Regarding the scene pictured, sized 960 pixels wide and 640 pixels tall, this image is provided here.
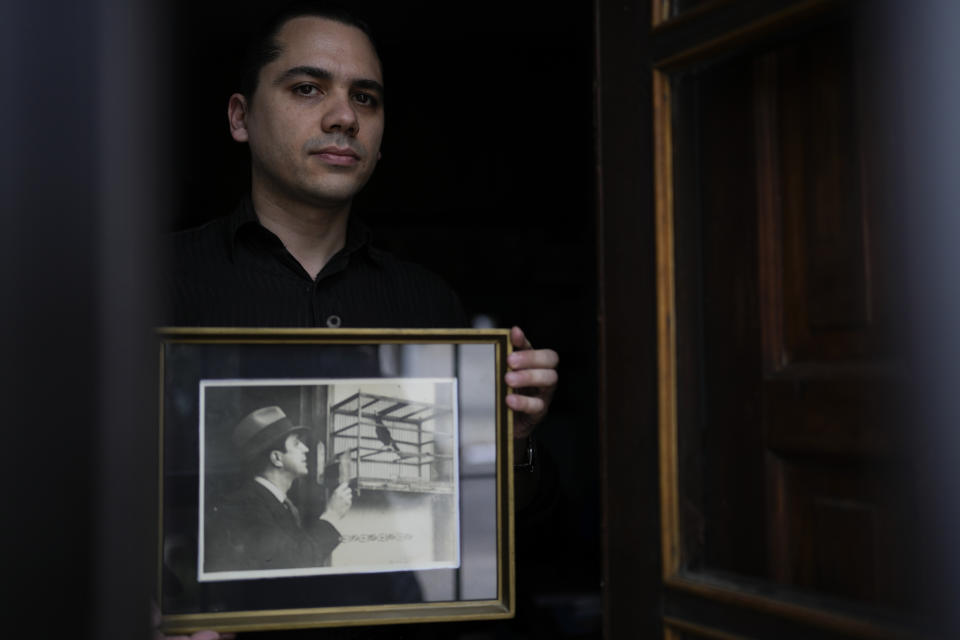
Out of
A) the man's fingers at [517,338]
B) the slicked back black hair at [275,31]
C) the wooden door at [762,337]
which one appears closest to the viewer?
the wooden door at [762,337]

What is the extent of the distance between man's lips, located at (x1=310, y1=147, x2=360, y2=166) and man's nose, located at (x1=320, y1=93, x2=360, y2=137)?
0.03 meters

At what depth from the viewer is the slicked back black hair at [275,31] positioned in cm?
162

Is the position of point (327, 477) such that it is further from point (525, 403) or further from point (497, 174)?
point (497, 174)

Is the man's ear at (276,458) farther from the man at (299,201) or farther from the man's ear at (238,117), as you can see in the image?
the man's ear at (238,117)

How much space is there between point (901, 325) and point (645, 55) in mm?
473

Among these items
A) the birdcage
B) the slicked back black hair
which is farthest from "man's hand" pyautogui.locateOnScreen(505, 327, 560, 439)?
the slicked back black hair

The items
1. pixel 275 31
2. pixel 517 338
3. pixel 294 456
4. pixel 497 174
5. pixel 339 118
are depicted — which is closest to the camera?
pixel 294 456

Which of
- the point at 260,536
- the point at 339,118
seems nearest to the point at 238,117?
the point at 339,118

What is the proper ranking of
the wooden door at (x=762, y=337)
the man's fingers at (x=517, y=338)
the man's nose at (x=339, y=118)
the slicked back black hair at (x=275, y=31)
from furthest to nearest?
1. the slicked back black hair at (x=275, y=31)
2. the man's nose at (x=339, y=118)
3. the man's fingers at (x=517, y=338)
4. the wooden door at (x=762, y=337)

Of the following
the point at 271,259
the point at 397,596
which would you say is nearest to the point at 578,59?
the point at 271,259

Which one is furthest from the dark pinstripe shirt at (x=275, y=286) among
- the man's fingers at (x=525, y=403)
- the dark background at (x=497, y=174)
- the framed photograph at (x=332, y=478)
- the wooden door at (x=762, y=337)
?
the dark background at (x=497, y=174)

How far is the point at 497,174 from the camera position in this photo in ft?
15.2

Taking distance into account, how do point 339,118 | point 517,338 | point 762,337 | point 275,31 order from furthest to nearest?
point 275,31 → point 339,118 → point 517,338 → point 762,337

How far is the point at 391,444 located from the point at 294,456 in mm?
135
